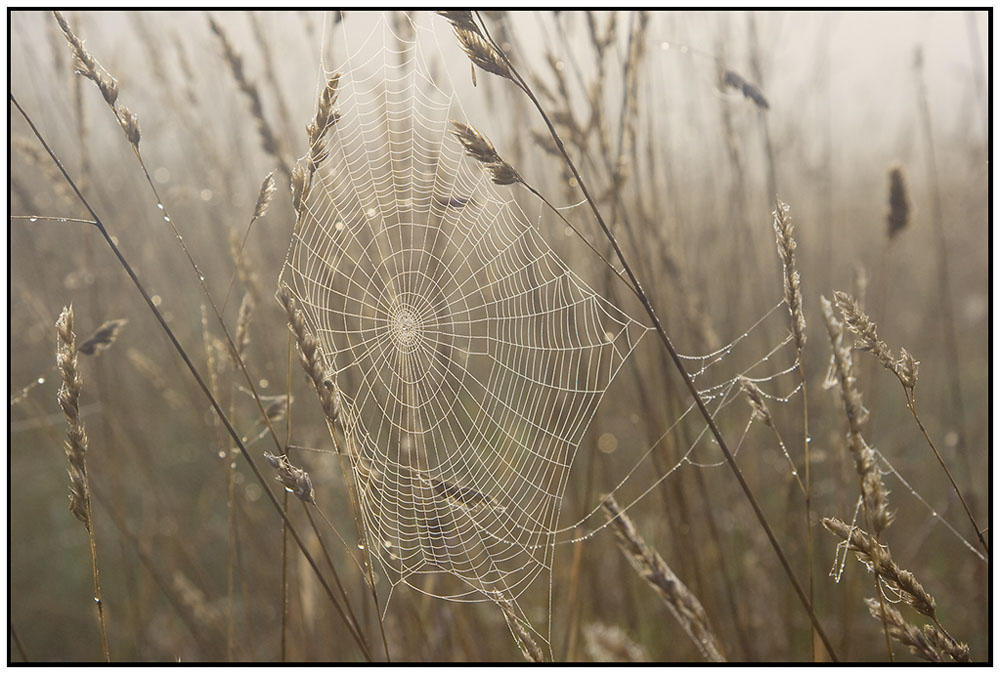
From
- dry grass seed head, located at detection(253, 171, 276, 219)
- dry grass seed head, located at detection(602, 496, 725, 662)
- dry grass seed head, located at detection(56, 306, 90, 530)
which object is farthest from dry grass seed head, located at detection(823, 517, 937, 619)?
dry grass seed head, located at detection(56, 306, 90, 530)

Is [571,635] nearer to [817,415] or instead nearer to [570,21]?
[817,415]

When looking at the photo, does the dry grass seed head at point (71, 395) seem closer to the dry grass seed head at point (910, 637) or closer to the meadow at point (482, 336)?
the meadow at point (482, 336)

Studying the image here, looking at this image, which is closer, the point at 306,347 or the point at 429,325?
the point at 306,347

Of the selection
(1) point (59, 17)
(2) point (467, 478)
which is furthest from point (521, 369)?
(1) point (59, 17)

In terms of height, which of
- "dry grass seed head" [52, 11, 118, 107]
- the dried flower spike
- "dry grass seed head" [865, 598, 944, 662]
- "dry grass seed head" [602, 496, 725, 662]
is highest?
A: "dry grass seed head" [52, 11, 118, 107]

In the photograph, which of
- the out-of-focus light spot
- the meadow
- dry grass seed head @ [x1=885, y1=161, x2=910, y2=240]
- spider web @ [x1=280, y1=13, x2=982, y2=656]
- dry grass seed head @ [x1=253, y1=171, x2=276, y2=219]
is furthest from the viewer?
the out-of-focus light spot

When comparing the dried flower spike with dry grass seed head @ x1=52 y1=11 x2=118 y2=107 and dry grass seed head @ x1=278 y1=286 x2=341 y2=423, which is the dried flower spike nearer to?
dry grass seed head @ x1=278 y1=286 x2=341 y2=423

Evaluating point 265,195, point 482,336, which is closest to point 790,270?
point 265,195

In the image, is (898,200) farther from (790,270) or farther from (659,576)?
(659,576)

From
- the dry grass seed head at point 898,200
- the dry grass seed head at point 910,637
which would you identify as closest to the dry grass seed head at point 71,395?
the dry grass seed head at point 910,637
